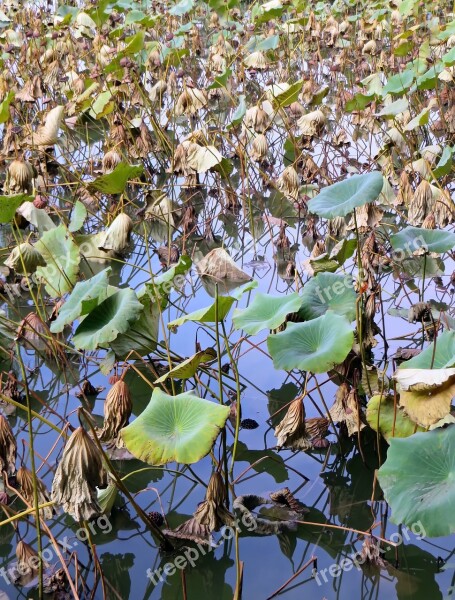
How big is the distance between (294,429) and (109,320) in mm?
432

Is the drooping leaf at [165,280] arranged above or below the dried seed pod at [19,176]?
below

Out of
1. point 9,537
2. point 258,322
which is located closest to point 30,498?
point 9,537

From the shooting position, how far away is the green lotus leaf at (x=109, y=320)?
1478mm

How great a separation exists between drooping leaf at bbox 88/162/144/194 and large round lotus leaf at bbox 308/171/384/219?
69cm

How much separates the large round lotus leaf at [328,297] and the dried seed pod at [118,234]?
2.66 feet

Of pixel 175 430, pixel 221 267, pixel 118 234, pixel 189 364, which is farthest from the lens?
pixel 118 234

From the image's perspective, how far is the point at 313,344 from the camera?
4.84ft

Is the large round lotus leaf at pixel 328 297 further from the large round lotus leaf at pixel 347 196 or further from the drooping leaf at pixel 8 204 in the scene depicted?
the drooping leaf at pixel 8 204

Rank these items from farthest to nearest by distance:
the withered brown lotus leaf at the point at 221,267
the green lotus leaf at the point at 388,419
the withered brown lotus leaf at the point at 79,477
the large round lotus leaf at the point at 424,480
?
1. the withered brown lotus leaf at the point at 221,267
2. the green lotus leaf at the point at 388,419
3. the withered brown lotus leaf at the point at 79,477
4. the large round lotus leaf at the point at 424,480

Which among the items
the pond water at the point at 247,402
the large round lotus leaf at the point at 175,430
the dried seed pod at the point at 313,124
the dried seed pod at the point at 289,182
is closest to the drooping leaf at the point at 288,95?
the dried seed pod at the point at 313,124

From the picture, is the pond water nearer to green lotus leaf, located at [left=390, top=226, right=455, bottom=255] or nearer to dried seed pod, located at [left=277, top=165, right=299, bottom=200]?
dried seed pod, located at [left=277, top=165, right=299, bottom=200]

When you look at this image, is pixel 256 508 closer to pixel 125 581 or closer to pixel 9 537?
pixel 125 581

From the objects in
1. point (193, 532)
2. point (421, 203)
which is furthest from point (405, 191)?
point (193, 532)

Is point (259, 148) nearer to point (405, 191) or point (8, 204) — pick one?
point (405, 191)
